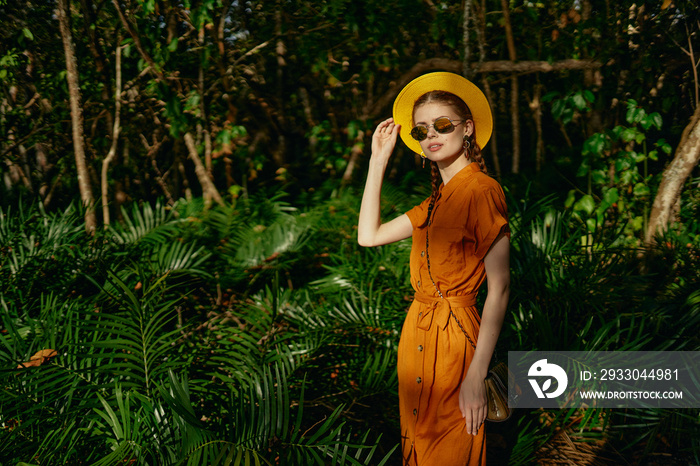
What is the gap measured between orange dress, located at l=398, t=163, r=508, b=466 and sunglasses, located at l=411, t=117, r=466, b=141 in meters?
0.13

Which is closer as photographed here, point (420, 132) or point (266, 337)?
point (420, 132)

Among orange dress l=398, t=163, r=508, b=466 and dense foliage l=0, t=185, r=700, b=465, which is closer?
orange dress l=398, t=163, r=508, b=466

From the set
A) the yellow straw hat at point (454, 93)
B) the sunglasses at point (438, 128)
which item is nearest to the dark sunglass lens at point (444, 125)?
the sunglasses at point (438, 128)

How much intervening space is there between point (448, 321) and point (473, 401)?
24cm

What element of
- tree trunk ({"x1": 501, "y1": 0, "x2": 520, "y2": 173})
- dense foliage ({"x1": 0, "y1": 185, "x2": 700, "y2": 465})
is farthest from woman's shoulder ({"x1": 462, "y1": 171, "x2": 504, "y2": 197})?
tree trunk ({"x1": 501, "y1": 0, "x2": 520, "y2": 173})

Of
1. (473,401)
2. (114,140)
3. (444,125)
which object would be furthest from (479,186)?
(114,140)

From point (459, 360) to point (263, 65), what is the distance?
4.73m

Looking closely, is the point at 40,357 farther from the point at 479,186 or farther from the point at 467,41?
the point at 467,41

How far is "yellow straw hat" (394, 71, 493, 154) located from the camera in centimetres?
153

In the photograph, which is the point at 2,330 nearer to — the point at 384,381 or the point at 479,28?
the point at 384,381

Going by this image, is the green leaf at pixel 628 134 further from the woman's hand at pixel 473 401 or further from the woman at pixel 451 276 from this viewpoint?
the woman's hand at pixel 473 401

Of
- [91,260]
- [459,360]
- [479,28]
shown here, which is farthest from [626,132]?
[91,260]

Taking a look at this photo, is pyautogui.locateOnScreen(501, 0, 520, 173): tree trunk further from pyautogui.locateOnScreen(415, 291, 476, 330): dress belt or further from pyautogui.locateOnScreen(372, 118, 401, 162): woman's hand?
pyautogui.locateOnScreen(415, 291, 476, 330): dress belt

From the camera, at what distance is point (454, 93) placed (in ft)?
5.02
